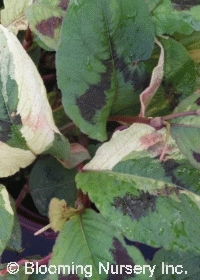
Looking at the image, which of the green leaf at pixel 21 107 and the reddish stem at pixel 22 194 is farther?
the reddish stem at pixel 22 194

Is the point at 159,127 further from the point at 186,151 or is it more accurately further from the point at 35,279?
the point at 35,279

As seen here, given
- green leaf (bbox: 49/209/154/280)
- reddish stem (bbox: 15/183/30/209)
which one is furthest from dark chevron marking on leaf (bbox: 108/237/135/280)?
reddish stem (bbox: 15/183/30/209)

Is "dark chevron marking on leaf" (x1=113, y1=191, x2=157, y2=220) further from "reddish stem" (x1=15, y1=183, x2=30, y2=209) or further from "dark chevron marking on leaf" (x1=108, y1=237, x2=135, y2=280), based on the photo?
"reddish stem" (x1=15, y1=183, x2=30, y2=209)

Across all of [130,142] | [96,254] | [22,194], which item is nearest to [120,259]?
[96,254]

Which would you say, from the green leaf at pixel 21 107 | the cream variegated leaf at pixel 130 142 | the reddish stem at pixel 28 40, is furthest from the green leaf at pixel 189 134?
the reddish stem at pixel 28 40

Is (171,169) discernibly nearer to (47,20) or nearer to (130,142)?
(130,142)

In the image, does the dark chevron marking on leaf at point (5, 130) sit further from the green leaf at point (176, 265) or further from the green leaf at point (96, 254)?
the green leaf at point (176, 265)
